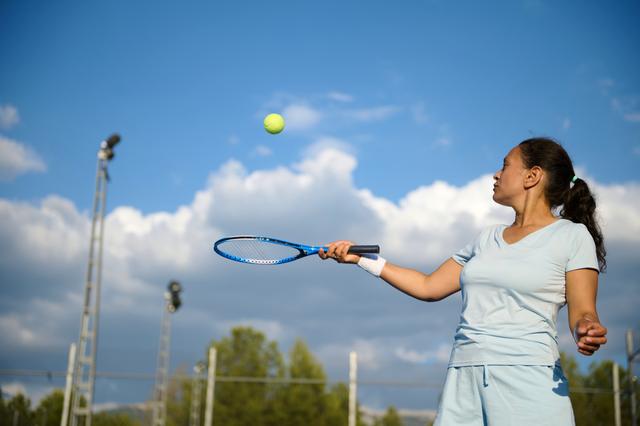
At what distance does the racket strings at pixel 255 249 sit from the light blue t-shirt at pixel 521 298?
6.54 feet

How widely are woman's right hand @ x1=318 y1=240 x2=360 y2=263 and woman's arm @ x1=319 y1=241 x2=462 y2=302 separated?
0.67ft

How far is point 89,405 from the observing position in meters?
10.6

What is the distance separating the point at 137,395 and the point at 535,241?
57.9 feet

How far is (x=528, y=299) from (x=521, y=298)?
0.02 m

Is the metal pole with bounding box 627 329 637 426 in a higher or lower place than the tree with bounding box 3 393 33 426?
higher

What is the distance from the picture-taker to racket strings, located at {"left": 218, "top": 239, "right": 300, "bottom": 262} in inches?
171

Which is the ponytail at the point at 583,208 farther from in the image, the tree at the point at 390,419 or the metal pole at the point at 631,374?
the tree at the point at 390,419

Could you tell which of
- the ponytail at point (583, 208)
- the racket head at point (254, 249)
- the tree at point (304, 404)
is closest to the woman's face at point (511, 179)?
the ponytail at point (583, 208)

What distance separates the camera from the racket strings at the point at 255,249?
434 cm

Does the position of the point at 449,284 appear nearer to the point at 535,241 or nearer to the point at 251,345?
the point at 535,241

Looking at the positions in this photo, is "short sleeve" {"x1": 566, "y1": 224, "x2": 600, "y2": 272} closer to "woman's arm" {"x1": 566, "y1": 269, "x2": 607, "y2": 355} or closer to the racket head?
"woman's arm" {"x1": 566, "y1": 269, "x2": 607, "y2": 355}

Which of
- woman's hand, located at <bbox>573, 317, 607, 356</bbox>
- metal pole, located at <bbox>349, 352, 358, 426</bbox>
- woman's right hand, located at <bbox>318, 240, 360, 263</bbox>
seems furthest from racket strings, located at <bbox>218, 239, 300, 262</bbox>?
metal pole, located at <bbox>349, 352, 358, 426</bbox>

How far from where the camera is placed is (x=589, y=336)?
2133mm

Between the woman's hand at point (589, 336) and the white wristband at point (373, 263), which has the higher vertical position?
the white wristband at point (373, 263)
